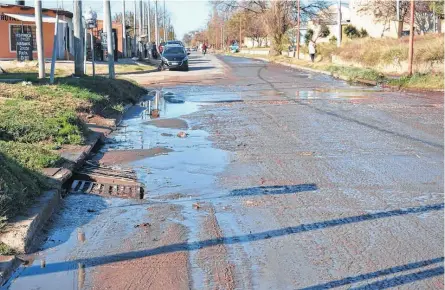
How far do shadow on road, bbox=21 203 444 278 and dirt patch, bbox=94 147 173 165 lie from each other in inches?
174

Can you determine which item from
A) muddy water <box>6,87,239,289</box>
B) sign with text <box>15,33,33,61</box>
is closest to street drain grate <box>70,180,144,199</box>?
muddy water <box>6,87,239,289</box>

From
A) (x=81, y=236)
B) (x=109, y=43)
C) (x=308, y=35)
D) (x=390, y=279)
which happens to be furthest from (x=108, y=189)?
(x=308, y=35)

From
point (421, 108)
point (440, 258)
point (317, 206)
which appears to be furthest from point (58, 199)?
point (421, 108)

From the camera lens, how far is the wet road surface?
5277 mm

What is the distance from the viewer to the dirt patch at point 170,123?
583 inches

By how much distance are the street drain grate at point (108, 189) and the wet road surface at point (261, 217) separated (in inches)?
9.1

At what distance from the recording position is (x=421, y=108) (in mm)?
18641

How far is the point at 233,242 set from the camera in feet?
20.2

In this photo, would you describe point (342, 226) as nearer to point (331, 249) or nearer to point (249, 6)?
point (331, 249)

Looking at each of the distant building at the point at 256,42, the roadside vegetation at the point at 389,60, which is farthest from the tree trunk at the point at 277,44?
the distant building at the point at 256,42

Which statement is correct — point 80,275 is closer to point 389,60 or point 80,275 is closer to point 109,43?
point 109,43

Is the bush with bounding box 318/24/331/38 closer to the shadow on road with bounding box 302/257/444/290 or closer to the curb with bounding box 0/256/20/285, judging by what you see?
the shadow on road with bounding box 302/257/444/290

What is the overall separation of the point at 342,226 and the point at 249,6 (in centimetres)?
7500

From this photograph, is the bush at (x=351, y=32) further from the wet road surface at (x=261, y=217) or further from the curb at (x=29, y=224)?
the curb at (x=29, y=224)
